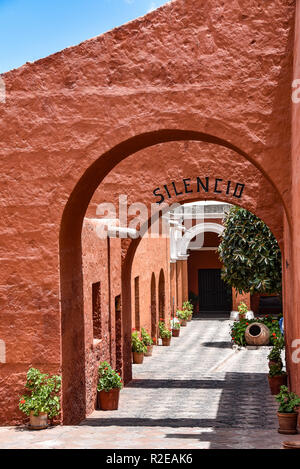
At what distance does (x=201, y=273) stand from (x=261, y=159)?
2543 centimetres

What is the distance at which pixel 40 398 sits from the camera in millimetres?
8008

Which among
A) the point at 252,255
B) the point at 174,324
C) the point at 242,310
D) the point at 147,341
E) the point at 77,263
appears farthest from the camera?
the point at 242,310

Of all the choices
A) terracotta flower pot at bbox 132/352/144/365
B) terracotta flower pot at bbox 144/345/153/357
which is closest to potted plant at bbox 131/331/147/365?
terracotta flower pot at bbox 132/352/144/365

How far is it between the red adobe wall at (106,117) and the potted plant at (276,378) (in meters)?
4.53

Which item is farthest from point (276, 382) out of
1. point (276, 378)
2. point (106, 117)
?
point (106, 117)

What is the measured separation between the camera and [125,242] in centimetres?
1424

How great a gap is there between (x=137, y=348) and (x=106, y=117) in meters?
10.0

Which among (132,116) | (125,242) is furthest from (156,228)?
(132,116)

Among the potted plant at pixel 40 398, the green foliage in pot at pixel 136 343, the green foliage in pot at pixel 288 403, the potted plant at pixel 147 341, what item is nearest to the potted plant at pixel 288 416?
the green foliage in pot at pixel 288 403

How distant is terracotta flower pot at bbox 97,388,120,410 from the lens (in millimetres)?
11562

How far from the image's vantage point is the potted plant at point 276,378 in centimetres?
1252

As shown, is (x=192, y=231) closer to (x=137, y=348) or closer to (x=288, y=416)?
(x=137, y=348)

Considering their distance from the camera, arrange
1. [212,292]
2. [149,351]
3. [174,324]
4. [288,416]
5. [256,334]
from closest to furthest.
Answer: [288,416]
[149,351]
[256,334]
[174,324]
[212,292]
